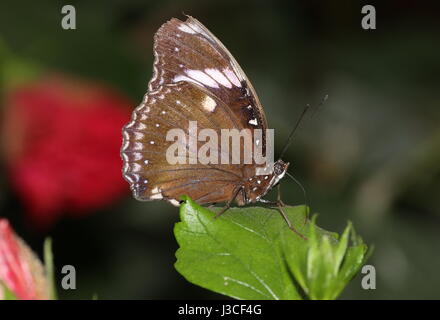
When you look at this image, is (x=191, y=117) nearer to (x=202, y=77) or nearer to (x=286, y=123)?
(x=202, y=77)

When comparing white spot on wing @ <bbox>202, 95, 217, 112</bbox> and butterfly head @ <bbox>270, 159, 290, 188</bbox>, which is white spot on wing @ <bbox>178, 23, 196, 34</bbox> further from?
butterfly head @ <bbox>270, 159, 290, 188</bbox>

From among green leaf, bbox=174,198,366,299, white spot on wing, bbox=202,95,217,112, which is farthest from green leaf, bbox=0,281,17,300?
white spot on wing, bbox=202,95,217,112

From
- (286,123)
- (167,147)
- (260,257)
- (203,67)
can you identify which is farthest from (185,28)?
(286,123)

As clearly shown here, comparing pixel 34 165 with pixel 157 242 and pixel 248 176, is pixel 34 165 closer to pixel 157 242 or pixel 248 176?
pixel 157 242

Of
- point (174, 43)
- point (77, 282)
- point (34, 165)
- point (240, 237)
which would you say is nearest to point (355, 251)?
point (240, 237)

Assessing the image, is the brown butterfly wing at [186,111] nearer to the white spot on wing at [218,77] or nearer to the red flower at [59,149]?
the white spot on wing at [218,77]
